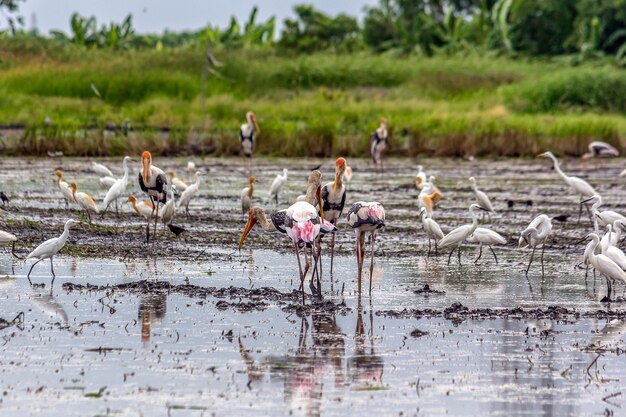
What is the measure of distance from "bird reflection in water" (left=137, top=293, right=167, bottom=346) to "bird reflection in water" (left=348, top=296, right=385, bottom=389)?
170 cm

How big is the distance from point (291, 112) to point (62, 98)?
7722mm

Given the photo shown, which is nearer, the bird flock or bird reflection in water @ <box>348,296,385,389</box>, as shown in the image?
bird reflection in water @ <box>348,296,385,389</box>

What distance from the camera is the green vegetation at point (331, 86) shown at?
3316 centimetres

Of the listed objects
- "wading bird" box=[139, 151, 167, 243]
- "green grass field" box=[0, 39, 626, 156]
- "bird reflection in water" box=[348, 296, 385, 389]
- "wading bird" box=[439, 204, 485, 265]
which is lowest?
"bird reflection in water" box=[348, 296, 385, 389]

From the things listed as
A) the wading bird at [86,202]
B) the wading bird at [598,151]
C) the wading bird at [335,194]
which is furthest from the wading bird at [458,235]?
the wading bird at [598,151]

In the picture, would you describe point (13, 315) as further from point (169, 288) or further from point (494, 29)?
point (494, 29)

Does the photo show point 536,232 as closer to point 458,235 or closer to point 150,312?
point 458,235

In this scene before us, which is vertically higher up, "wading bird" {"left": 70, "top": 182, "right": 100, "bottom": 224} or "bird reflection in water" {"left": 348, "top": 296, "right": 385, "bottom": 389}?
"wading bird" {"left": 70, "top": 182, "right": 100, "bottom": 224}

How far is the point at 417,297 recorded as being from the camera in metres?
12.2

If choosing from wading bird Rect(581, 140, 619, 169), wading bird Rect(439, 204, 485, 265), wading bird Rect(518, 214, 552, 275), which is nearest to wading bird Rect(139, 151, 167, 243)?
wading bird Rect(439, 204, 485, 265)

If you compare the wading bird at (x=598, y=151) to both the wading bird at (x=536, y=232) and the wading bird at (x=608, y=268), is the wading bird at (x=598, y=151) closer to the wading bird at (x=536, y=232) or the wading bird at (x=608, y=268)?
the wading bird at (x=536, y=232)

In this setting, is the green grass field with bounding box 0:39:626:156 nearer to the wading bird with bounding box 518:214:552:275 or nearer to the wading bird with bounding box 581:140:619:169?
the wading bird with bounding box 581:140:619:169

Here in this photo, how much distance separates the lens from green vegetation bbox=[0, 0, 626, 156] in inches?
1305

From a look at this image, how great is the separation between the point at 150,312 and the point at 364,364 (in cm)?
257
